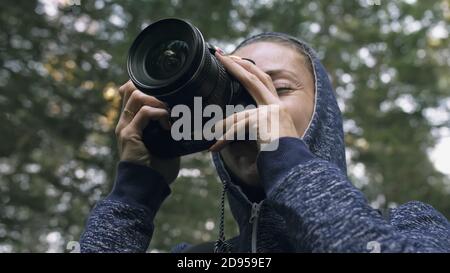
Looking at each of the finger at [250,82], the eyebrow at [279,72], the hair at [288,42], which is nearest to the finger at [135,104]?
the finger at [250,82]

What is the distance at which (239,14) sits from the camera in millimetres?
5770

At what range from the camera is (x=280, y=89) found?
1933mm

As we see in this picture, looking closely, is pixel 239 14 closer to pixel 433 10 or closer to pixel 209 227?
pixel 209 227

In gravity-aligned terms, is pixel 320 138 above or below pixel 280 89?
below

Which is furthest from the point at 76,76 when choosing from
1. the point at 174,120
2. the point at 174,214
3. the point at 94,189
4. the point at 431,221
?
the point at 431,221

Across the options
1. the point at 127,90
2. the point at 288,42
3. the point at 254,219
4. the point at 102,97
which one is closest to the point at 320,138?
the point at 254,219

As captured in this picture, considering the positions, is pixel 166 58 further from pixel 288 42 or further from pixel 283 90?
pixel 288 42

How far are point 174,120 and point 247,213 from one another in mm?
446

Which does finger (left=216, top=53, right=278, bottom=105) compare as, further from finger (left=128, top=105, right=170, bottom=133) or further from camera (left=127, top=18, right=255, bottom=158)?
finger (left=128, top=105, right=170, bottom=133)

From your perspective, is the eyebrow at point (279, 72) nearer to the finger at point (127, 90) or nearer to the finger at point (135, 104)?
the finger at point (135, 104)

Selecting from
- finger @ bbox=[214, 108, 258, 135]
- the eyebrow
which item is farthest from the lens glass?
the eyebrow

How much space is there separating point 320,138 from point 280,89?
0.24 metres

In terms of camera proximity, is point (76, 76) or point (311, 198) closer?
point (311, 198)
